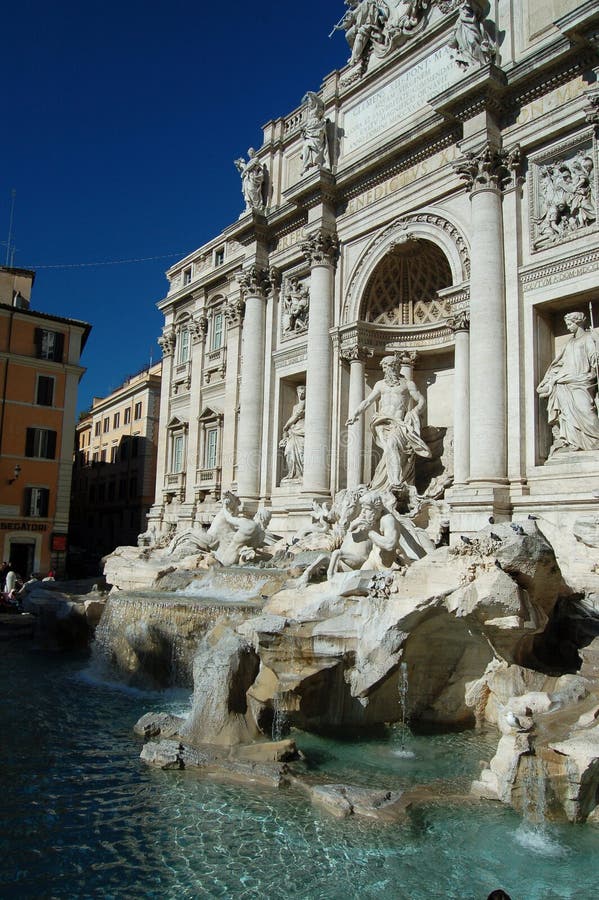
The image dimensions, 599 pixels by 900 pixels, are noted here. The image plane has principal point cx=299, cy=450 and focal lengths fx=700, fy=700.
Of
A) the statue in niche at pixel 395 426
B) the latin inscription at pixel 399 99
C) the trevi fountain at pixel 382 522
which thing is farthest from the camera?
the latin inscription at pixel 399 99

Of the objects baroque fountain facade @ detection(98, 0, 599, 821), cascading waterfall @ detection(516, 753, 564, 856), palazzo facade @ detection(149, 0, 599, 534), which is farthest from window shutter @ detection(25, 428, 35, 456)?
cascading waterfall @ detection(516, 753, 564, 856)

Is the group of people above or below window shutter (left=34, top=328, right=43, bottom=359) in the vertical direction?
below

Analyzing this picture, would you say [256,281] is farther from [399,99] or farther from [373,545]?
[373,545]

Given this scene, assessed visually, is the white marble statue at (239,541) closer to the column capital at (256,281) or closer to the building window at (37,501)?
the column capital at (256,281)

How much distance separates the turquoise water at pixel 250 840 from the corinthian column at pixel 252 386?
44.0 feet

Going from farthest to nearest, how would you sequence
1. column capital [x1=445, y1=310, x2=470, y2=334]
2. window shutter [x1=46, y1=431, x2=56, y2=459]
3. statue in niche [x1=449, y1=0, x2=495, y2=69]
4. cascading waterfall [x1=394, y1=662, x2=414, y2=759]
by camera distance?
1. window shutter [x1=46, y1=431, x2=56, y2=459]
2. column capital [x1=445, y1=310, x2=470, y2=334]
3. statue in niche [x1=449, y1=0, x2=495, y2=69]
4. cascading waterfall [x1=394, y1=662, x2=414, y2=759]

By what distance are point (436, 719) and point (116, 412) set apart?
37.5 meters

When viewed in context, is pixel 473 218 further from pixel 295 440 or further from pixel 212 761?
pixel 212 761

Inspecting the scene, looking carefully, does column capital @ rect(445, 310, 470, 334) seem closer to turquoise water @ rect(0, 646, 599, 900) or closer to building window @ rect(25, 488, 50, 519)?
turquoise water @ rect(0, 646, 599, 900)

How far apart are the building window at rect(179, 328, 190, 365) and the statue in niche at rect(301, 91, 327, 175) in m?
9.79

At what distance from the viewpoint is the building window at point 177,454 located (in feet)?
88.5

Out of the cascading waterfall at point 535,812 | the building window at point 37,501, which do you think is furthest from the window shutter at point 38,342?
the cascading waterfall at point 535,812

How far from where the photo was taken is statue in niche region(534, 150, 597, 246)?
13844mm

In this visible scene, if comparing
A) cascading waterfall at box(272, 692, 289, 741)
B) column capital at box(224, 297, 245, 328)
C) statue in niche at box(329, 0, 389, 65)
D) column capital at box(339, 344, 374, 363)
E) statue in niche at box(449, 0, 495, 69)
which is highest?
statue in niche at box(329, 0, 389, 65)
